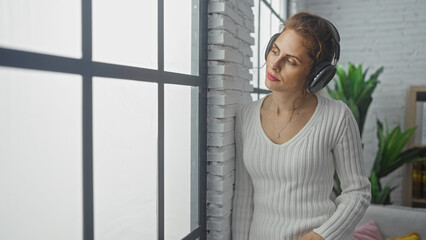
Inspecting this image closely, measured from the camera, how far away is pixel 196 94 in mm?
1472

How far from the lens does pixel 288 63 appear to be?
135 centimetres

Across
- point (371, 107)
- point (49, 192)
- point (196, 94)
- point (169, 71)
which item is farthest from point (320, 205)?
point (371, 107)

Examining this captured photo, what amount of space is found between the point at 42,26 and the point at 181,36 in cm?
66

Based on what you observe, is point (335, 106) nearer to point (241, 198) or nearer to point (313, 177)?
point (313, 177)

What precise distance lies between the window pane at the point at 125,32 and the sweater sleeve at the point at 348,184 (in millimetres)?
747

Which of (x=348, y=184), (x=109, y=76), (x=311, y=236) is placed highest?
(x=109, y=76)

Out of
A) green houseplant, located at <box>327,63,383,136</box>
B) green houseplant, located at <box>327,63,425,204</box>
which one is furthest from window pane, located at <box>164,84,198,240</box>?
green houseplant, located at <box>327,63,383,136</box>

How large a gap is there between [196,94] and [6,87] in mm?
848

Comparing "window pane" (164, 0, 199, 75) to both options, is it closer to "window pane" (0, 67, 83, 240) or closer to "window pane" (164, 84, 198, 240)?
"window pane" (164, 84, 198, 240)

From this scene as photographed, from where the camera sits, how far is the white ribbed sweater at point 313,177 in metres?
1.39

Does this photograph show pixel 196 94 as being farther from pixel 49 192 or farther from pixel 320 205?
pixel 49 192

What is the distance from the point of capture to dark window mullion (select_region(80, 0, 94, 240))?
2.85 feet

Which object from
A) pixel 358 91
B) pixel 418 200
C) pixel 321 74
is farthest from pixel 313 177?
pixel 418 200

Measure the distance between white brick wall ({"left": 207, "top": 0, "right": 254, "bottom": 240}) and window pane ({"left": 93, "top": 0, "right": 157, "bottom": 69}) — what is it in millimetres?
374
